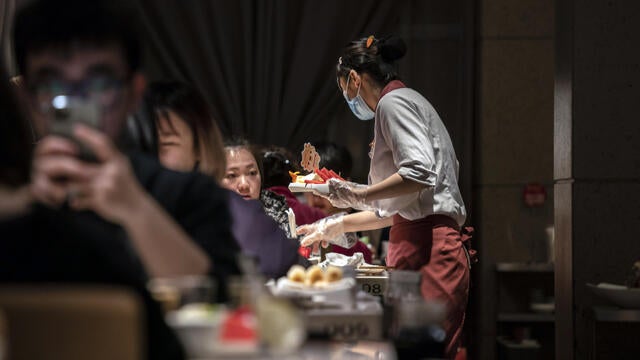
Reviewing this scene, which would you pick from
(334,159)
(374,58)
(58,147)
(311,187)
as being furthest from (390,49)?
(58,147)

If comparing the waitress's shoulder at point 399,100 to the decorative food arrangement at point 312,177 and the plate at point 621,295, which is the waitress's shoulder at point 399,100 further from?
the plate at point 621,295

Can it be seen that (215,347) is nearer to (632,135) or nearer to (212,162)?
(212,162)

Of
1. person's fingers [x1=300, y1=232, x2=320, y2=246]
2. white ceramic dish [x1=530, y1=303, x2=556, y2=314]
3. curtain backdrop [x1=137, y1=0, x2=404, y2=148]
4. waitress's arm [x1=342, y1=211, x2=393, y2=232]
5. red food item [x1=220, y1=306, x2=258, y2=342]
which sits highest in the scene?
curtain backdrop [x1=137, y1=0, x2=404, y2=148]

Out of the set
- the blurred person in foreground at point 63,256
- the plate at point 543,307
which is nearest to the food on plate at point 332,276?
the blurred person in foreground at point 63,256

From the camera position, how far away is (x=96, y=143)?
63.9 inches

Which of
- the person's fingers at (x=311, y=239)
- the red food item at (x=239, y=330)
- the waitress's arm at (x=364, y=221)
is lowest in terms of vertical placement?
the red food item at (x=239, y=330)

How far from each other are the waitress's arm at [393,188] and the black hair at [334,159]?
245 centimetres

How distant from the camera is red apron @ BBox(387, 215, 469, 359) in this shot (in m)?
3.70


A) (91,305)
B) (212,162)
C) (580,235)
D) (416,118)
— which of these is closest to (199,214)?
(212,162)

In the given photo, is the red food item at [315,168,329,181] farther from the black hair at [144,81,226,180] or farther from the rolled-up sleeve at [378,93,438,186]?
the black hair at [144,81,226,180]

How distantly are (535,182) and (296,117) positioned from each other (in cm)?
205

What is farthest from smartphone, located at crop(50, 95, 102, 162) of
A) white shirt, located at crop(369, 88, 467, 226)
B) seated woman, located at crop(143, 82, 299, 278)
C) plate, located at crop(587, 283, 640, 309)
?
plate, located at crop(587, 283, 640, 309)

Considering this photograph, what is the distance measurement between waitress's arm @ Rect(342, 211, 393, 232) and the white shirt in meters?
0.26

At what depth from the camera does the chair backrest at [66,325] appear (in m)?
1.34
